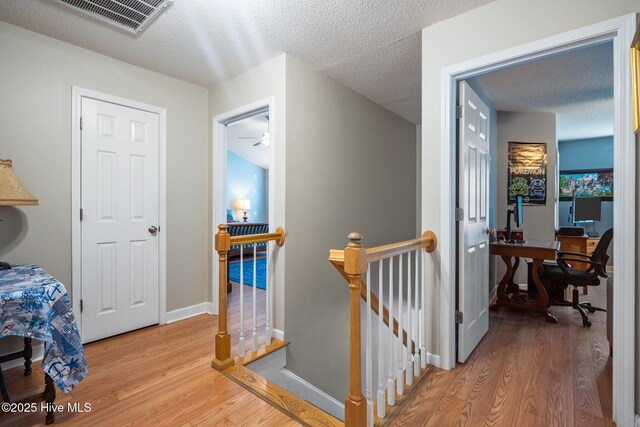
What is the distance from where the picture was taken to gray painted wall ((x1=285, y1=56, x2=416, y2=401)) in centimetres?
266

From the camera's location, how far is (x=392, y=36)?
2352 millimetres

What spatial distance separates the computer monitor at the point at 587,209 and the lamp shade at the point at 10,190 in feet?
23.2

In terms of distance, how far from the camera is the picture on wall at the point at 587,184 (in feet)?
18.3

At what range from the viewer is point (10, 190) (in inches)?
78.1

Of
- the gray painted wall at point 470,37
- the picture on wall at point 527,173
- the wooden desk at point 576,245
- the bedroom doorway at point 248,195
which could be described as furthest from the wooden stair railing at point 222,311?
the wooden desk at point 576,245

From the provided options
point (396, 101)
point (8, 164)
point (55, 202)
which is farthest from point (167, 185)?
point (396, 101)

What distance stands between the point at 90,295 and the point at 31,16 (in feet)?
6.78

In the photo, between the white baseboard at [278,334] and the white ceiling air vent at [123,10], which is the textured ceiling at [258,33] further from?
the white baseboard at [278,334]

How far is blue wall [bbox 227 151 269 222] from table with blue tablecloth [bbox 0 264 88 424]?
6.41 meters

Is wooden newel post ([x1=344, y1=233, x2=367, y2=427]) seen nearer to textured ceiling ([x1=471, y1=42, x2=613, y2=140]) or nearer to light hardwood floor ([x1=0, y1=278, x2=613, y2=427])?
light hardwood floor ([x1=0, y1=278, x2=613, y2=427])

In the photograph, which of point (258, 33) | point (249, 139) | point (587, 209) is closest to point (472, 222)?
point (258, 33)

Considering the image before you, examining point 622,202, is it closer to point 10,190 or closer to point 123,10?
point 123,10

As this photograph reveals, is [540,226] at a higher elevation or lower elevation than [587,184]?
lower

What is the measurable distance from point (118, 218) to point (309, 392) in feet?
7.40
